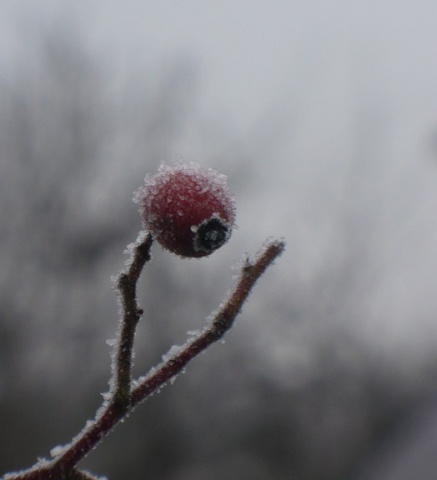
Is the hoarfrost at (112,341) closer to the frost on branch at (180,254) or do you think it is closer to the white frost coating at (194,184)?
the frost on branch at (180,254)

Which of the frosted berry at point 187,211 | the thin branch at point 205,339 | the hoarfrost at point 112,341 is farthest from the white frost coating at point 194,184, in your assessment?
the hoarfrost at point 112,341

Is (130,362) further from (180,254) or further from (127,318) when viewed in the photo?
(180,254)

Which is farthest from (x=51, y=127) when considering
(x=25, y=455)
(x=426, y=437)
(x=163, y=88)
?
(x=426, y=437)

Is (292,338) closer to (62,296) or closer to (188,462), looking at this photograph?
(188,462)

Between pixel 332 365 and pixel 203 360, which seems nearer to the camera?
pixel 203 360

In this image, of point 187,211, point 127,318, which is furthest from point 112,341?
point 187,211

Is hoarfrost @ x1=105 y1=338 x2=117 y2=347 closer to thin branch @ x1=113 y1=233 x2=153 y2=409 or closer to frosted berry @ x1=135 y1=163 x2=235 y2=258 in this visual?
thin branch @ x1=113 y1=233 x2=153 y2=409

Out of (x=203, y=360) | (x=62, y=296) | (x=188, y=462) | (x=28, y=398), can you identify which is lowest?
(x=188, y=462)
